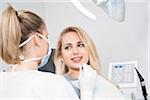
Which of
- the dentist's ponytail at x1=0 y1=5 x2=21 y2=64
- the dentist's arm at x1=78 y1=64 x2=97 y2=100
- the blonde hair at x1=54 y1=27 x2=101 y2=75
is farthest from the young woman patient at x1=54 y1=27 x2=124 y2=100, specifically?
the dentist's ponytail at x1=0 y1=5 x2=21 y2=64

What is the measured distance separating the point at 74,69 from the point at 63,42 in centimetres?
16

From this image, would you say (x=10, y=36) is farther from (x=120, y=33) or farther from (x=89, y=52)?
(x=120, y=33)

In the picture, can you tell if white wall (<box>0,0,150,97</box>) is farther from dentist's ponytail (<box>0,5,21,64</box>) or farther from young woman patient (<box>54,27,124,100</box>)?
dentist's ponytail (<box>0,5,21,64</box>)

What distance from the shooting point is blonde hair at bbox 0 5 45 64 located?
1051mm

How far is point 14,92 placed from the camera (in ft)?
3.26

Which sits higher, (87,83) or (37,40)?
(37,40)

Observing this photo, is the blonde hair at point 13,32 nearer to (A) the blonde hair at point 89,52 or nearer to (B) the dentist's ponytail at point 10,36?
(B) the dentist's ponytail at point 10,36

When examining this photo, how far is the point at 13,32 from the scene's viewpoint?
1.05m

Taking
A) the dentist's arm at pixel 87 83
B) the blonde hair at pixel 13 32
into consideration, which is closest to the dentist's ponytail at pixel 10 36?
the blonde hair at pixel 13 32

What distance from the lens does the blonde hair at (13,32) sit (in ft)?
3.45

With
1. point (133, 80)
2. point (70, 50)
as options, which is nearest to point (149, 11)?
point (133, 80)

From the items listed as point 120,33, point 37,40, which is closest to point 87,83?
point 37,40

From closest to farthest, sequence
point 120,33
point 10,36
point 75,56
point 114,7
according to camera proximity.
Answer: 1. point 10,36
2. point 114,7
3. point 75,56
4. point 120,33

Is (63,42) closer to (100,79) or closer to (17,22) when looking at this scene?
(100,79)
